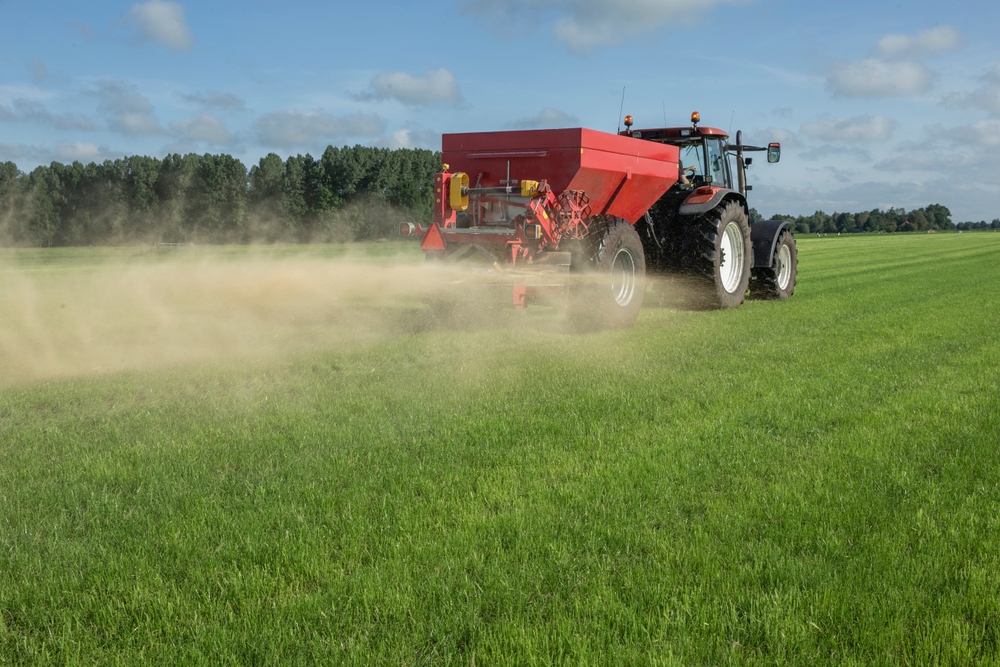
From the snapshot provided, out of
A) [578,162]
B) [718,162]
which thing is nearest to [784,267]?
[718,162]

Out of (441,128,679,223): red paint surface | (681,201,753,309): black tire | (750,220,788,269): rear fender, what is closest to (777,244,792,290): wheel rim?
(750,220,788,269): rear fender

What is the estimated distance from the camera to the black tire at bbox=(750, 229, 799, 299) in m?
13.3

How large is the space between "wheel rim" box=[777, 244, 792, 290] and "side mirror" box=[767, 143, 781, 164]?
1636 mm

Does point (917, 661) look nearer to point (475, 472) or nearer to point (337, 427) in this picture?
point (475, 472)

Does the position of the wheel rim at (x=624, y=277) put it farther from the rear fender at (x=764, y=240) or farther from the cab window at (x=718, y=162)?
the rear fender at (x=764, y=240)

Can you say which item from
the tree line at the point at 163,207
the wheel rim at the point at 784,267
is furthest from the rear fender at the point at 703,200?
→ the tree line at the point at 163,207

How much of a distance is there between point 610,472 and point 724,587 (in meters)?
1.28

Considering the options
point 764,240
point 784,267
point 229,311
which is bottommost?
point 229,311

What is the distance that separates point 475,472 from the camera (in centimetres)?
420

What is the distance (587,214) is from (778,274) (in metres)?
5.49

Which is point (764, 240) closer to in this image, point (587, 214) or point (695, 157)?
point (695, 157)

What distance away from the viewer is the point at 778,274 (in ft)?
45.1

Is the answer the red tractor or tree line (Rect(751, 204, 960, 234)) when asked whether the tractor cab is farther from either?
tree line (Rect(751, 204, 960, 234))

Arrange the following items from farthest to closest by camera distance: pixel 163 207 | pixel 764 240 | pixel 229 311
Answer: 1. pixel 163 207
2. pixel 764 240
3. pixel 229 311
